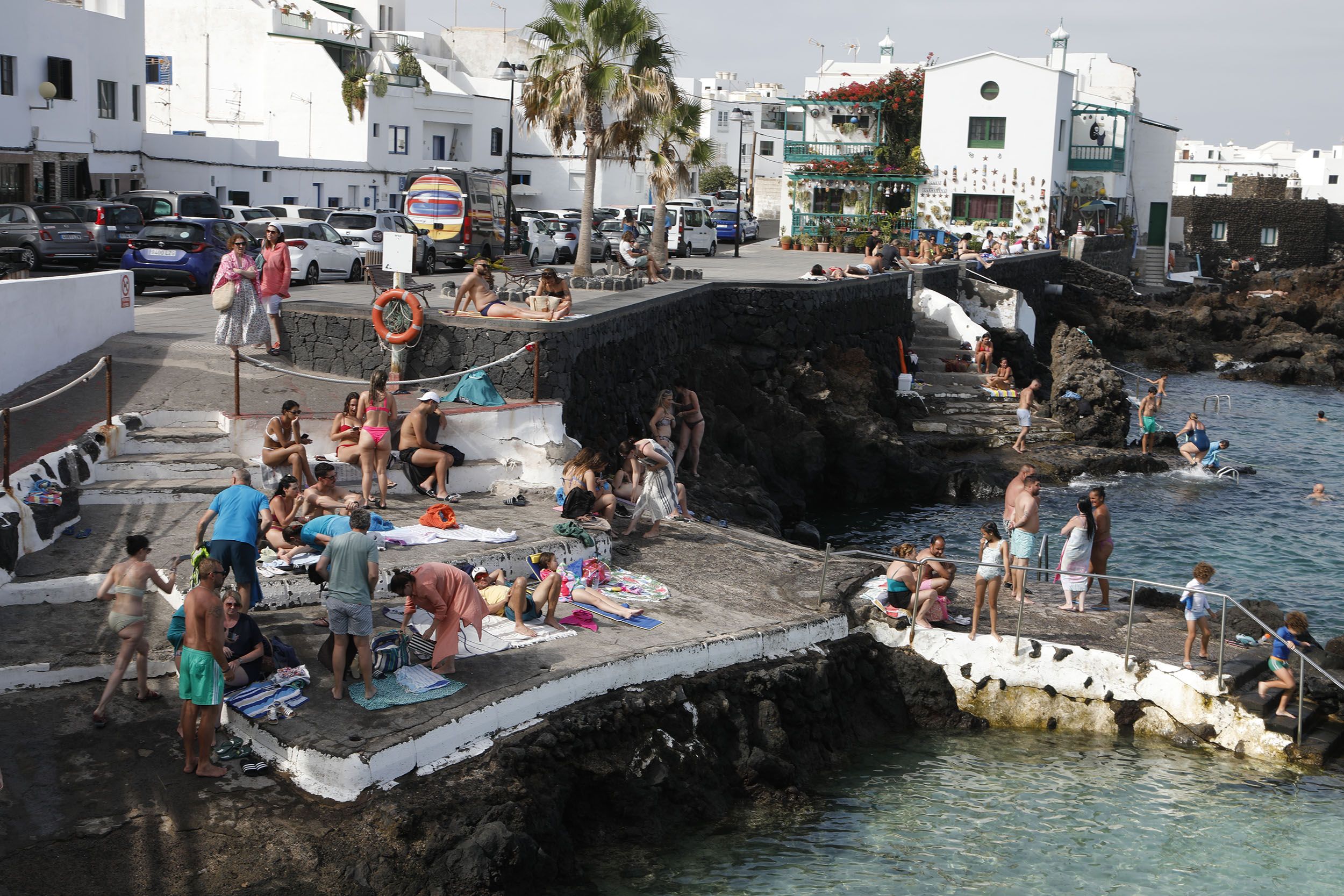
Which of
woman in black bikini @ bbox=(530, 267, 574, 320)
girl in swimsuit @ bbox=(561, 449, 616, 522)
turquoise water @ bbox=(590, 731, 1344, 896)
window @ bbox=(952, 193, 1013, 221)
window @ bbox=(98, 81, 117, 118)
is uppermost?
window @ bbox=(98, 81, 117, 118)

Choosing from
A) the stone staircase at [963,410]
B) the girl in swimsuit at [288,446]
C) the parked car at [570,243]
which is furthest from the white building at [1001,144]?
the girl in swimsuit at [288,446]

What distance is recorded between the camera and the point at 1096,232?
54.9 metres

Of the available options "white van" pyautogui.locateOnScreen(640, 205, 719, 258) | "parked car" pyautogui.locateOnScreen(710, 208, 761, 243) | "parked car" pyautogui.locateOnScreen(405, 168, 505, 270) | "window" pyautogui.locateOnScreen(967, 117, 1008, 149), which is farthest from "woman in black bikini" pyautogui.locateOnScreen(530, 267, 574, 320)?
"window" pyautogui.locateOnScreen(967, 117, 1008, 149)

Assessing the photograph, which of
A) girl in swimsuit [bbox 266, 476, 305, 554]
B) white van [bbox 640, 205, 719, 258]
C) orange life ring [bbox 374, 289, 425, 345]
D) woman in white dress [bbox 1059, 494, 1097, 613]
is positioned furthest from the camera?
white van [bbox 640, 205, 719, 258]

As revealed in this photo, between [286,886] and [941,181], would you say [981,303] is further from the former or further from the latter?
[286,886]

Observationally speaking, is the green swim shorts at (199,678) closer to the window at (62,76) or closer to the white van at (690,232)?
the window at (62,76)

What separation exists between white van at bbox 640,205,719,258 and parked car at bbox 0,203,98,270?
20.5 metres

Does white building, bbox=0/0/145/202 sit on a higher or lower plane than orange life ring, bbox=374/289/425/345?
higher

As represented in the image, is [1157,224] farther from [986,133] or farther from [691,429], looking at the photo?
[691,429]

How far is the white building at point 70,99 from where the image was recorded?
32500mm

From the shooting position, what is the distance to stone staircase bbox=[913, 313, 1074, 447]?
2834cm

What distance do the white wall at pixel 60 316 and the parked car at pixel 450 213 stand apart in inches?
475

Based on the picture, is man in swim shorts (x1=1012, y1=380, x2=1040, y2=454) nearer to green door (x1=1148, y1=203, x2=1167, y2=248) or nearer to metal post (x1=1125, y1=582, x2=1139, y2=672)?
metal post (x1=1125, y1=582, x2=1139, y2=672)

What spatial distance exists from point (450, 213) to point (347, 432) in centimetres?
1893
